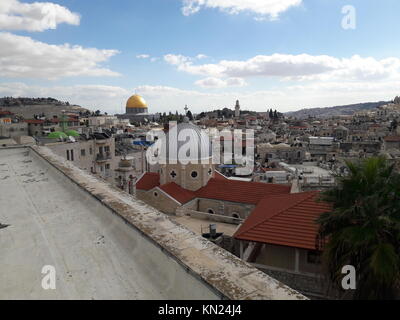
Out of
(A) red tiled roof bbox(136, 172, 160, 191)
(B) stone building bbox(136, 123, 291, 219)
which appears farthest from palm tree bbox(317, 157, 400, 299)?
(A) red tiled roof bbox(136, 172, 160, 191)

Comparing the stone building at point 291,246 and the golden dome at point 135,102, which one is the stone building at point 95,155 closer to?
the stone building at point 291,246

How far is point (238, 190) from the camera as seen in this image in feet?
67.5

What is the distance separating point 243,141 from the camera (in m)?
70.8

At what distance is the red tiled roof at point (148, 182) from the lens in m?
22.8

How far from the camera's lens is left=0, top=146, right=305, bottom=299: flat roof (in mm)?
2820

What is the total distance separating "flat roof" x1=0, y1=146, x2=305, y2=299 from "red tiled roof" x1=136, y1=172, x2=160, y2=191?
16.9 meters

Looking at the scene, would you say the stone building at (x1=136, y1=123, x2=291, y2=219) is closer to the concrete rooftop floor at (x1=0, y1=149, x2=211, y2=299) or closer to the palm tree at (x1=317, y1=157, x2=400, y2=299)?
the palm tree at (x1=317, y1=157, x2=400, y2=299)

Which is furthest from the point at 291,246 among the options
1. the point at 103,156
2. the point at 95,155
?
the point at 103,156

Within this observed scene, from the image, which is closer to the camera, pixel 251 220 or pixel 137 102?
pixel 251 220

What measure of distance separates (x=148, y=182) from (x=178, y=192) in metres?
3.50
